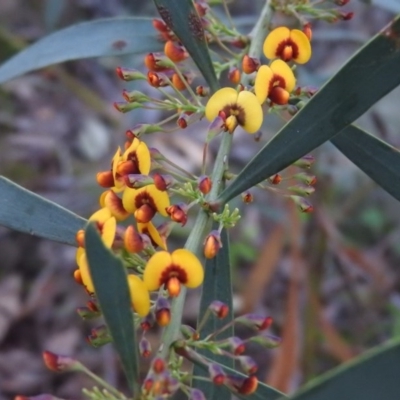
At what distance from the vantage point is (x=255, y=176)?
69cm

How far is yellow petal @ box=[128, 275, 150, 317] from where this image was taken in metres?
0.62

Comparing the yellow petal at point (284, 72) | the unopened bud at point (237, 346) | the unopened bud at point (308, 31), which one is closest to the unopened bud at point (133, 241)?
the unopened bud at point (237, 346)

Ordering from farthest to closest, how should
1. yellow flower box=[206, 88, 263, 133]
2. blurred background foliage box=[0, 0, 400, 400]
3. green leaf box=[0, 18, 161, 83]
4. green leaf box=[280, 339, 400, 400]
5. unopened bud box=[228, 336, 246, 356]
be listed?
1. blurred background foliage box=[0, 0, 400, 400]
2. green leaf box=[0, 18, 161, 83]
3. yellow flower box=[206, 88, 263, 133]
4. unopened bud box=[228, 336, 246, 356]
5. green leaf box=[280, 339, 400, 400]

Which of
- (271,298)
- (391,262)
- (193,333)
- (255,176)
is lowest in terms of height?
(193,333)

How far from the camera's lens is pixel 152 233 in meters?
0.69

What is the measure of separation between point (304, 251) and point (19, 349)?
1.08m

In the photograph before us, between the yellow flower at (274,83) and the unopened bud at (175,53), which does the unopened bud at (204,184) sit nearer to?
the yellow flower at (274,83)

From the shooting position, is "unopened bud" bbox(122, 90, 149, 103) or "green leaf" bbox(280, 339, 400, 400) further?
"unopened bud" bbox(122, 90, 149, 103)

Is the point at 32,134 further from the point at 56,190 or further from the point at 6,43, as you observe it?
the point at 6,43

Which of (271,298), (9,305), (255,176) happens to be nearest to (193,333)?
(255,176)

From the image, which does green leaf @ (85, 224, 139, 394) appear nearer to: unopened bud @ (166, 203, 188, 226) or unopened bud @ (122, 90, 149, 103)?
unopened bud @ (166, 203, 188, 226)

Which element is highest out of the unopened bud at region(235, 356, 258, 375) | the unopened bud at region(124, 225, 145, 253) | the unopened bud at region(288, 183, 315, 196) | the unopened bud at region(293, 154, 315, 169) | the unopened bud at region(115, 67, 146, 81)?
the unopened bud at region(115, 67, 146, 81)

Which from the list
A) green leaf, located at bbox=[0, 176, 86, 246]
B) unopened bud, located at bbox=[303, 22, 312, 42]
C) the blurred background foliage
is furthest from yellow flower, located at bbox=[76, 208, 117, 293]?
the blurred background foliage

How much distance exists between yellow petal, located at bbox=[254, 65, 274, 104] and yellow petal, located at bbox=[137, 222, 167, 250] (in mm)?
168
